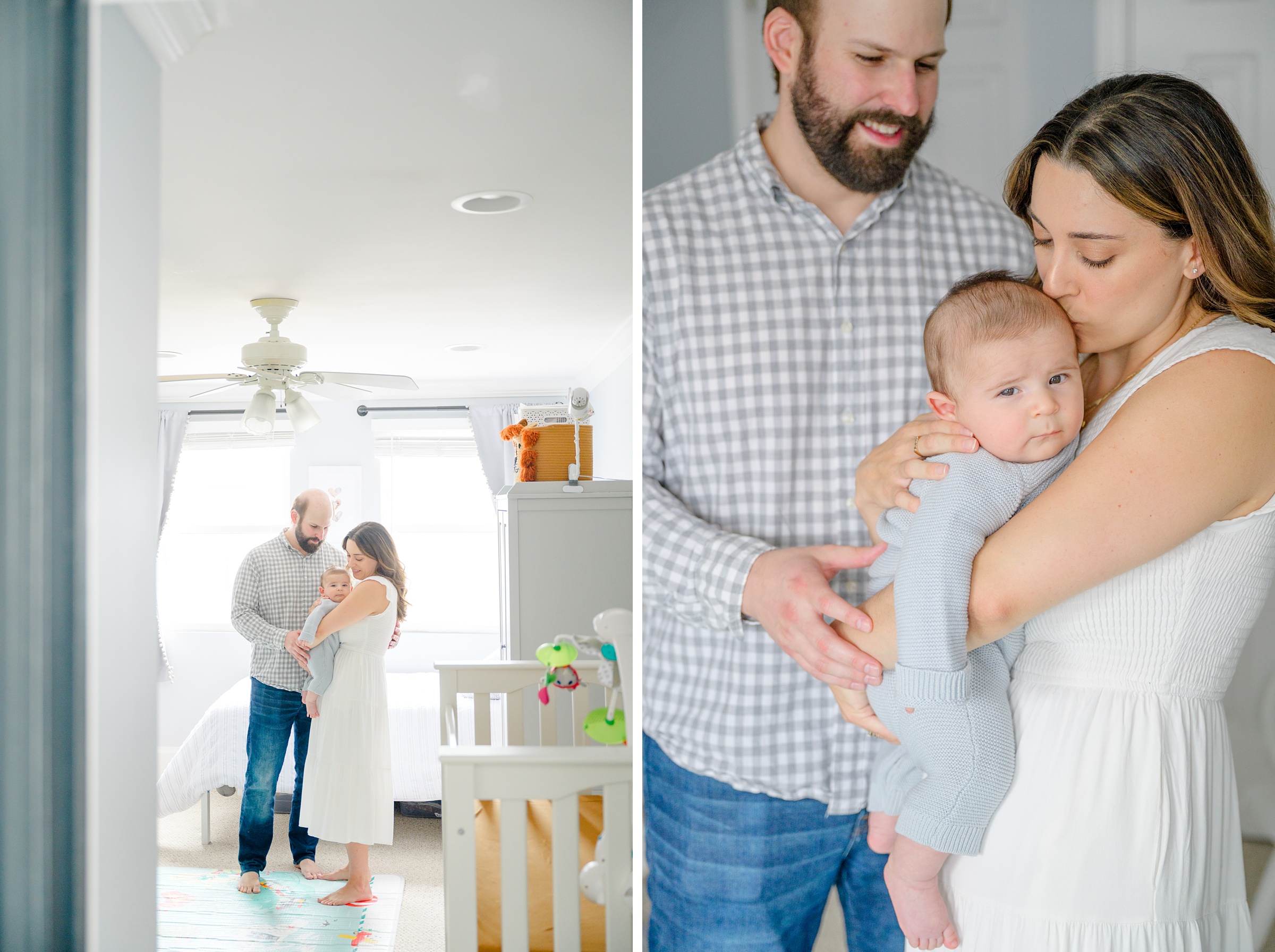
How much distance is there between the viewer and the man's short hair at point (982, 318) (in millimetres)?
800

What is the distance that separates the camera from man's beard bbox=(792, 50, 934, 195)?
0.96 metres

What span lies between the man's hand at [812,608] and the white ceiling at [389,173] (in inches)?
18.7

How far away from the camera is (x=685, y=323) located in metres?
1.04

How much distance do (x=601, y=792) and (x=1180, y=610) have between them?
2.63 feet

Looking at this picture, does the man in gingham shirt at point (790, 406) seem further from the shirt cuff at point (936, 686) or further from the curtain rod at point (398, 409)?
the curtain rod at point (398, 409)

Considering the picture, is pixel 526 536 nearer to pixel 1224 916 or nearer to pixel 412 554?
pixel 412 554

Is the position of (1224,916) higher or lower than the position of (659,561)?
lower

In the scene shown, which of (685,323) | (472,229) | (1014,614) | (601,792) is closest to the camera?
(1014,614)

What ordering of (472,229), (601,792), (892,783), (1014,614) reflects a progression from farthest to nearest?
(472,229)
(601,792)
(892,783)
(1014,614)

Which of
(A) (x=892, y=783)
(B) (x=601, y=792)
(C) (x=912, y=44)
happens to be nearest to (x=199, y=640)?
(B) (x=601, y=792)

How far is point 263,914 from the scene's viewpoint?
128 cm

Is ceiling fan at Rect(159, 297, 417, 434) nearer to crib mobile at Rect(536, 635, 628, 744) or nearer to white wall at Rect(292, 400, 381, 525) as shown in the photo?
white wall at Rect(292, 400, 381, 525)

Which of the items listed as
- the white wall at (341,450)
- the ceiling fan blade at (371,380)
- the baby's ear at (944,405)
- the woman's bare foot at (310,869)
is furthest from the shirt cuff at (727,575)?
the woman's bare foot at (310,869)

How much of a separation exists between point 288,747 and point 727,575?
79 centimetres
